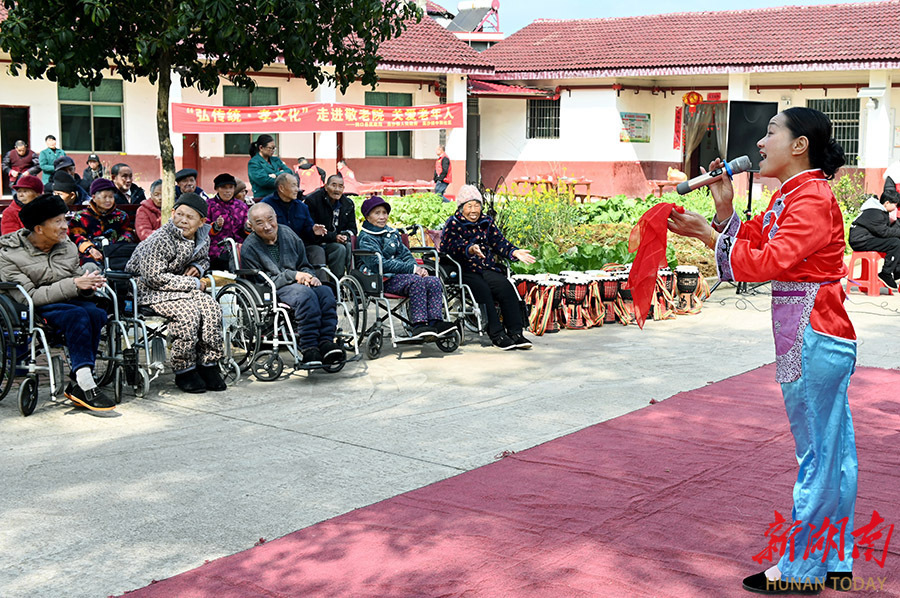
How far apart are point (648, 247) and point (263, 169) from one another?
7.36 meters

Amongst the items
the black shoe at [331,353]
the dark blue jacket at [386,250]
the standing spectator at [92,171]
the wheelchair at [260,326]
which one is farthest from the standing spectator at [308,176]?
the black shoe at [331,353]

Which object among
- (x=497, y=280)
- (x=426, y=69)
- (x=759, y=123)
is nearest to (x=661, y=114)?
(x=426, y=69)

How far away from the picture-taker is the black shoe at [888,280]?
12742 millimetres

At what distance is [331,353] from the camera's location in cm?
767

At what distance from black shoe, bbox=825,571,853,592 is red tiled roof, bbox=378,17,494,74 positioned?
21020mm

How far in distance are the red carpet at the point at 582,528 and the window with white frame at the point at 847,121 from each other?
2090 centimetres

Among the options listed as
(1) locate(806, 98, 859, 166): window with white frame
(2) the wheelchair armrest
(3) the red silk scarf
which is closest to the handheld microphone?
(3) the red silk scarf

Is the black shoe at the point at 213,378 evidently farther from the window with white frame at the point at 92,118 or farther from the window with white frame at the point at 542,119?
the window with white frame at the point at 542,119

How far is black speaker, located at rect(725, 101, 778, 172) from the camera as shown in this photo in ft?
40.8

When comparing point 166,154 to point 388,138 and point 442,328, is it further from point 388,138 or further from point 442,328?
point 388,138

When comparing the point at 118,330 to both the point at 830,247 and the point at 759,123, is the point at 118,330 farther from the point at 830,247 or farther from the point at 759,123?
the point at 759,123

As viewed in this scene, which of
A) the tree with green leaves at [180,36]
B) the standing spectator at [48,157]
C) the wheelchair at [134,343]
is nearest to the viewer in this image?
the wheelchair at [134,343]

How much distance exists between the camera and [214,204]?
9.36m

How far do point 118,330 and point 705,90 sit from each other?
915 inches
